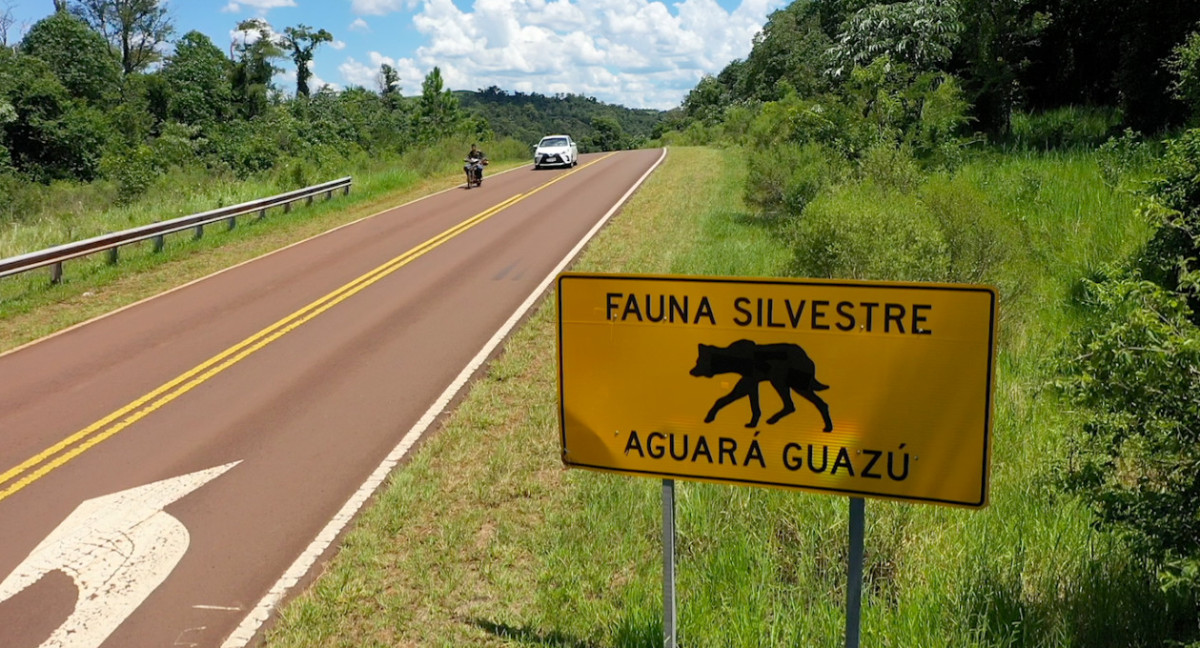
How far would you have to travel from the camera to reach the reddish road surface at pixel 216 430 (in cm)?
539

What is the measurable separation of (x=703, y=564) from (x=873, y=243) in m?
5.75

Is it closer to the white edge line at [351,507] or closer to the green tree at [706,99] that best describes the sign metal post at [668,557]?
the white edge line at [351,507]

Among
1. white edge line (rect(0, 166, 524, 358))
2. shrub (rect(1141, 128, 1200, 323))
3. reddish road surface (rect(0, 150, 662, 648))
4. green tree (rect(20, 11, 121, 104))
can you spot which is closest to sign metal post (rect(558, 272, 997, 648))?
reddish road surface (rect(0, 150, 662, 648))

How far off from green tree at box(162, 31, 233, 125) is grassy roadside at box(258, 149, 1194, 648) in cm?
5530

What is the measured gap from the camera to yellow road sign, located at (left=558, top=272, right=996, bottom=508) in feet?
9.89

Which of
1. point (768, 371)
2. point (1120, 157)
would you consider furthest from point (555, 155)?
point (768, 371)

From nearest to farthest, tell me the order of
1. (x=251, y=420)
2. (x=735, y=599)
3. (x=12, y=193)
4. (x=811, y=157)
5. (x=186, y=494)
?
(x=735, y=599) < (x=186, y=494) < (x=251, y=420) < (x=811, y=157) < (x=12, y=193)

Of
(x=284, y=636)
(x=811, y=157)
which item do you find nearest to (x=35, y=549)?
(x=284, y=636)

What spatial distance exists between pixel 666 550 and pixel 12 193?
3826 centimetres

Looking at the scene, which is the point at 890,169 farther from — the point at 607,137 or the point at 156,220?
the point at 607,137

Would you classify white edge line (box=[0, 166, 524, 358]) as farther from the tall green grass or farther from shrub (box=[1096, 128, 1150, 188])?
shrub (box=[1096, 128, 1150, 188])

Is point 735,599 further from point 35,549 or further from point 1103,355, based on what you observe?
point 35,549

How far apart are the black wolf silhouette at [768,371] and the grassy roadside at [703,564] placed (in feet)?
5.24

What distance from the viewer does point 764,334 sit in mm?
3340
